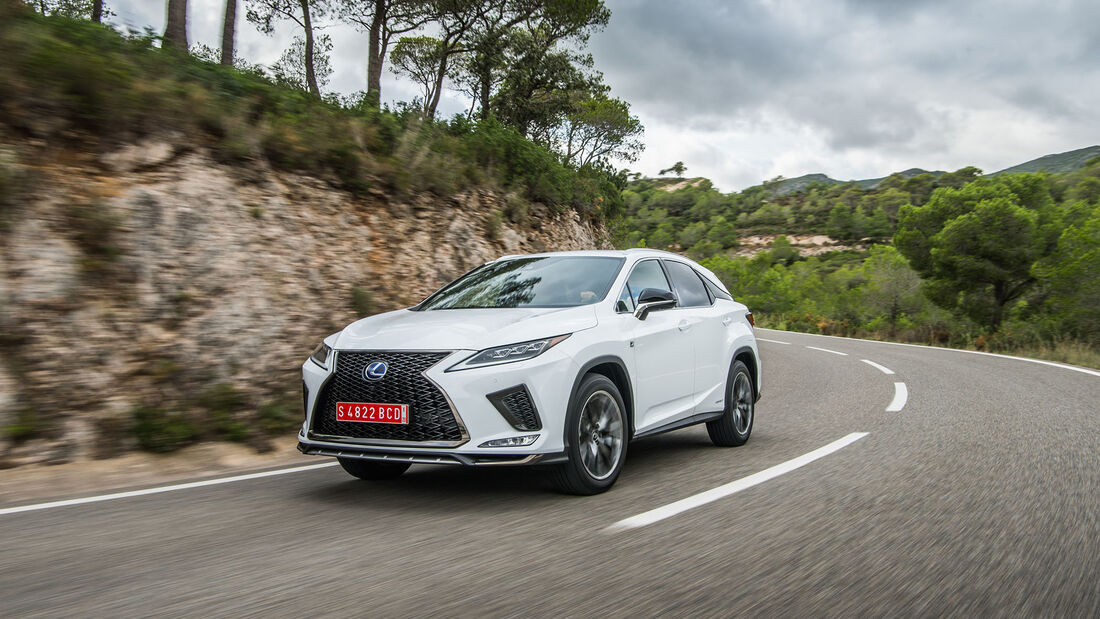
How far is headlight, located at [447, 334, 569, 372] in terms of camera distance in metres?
4.35

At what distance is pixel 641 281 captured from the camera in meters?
6.03

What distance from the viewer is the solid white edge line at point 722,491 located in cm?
420

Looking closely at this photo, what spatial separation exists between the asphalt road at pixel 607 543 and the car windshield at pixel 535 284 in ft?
4.06

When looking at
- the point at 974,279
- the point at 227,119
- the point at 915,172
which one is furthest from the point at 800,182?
the point at 227,119

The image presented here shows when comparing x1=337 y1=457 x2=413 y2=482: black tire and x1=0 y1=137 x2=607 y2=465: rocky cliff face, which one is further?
x1=0 y1=137 x2=607 y2=465: rocky cliff face

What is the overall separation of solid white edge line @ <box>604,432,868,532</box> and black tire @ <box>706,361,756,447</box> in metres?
0.71

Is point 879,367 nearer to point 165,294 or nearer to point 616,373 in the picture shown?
point 616,373

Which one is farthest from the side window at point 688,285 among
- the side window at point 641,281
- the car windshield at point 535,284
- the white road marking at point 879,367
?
the white road marking at point 879,367

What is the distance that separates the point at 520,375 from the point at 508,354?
0.15 metres

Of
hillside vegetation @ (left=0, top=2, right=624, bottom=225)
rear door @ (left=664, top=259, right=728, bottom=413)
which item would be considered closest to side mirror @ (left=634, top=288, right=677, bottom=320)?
rear door @ (left=664, top=259, right=728, bottom=413)

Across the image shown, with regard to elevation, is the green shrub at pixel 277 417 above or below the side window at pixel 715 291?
below

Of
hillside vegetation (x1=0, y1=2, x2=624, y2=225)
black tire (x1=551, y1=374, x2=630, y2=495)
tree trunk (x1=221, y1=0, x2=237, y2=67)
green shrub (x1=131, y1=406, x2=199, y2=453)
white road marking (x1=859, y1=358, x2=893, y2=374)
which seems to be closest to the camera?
black tire (x1=551, y1=374, x2=630, y2=495)

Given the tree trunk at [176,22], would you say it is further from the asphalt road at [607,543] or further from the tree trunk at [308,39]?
the asphalt road at [607,543]

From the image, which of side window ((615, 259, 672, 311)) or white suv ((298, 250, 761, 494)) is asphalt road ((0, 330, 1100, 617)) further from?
side window ((615, 259, 672, 311))
